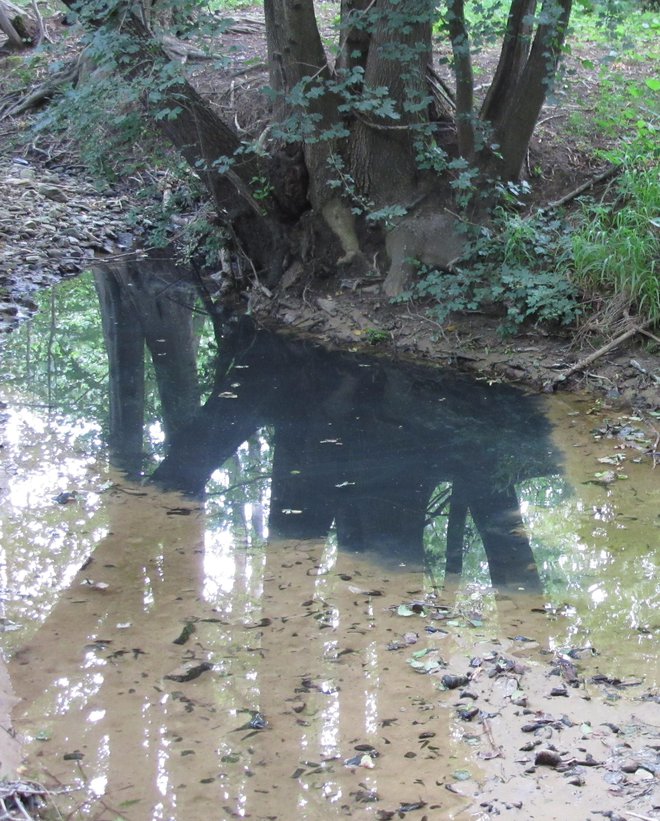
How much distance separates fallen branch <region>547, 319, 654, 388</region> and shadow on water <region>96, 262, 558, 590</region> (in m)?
0.28

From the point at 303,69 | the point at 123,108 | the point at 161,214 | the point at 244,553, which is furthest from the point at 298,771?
the point at 161,214

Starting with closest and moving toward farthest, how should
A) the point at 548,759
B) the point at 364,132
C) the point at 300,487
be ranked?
the point at 548,759 < the point at 300,487 < the point at 364,132

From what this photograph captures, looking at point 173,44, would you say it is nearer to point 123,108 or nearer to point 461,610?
point 123,108

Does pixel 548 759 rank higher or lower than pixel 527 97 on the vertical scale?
lower

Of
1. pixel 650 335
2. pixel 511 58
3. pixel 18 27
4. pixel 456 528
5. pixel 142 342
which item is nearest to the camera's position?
pixel 456 528

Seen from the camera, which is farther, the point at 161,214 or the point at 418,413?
the point at 161,214

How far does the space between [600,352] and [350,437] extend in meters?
2.13

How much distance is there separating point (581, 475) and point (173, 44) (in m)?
8.94

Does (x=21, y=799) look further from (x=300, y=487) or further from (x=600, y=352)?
(x=600, y=352)

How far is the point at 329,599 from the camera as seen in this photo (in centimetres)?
433

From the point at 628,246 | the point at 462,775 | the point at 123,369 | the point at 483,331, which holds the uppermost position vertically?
the point at 628,246

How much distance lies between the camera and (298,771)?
10.3 feet

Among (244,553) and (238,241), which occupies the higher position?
(238,241)

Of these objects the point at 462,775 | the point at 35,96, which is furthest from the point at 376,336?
the point at 35,96
